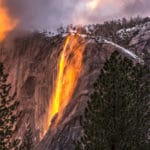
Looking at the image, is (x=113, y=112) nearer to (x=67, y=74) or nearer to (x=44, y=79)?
(x=67, y=74)

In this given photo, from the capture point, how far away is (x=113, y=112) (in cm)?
3581

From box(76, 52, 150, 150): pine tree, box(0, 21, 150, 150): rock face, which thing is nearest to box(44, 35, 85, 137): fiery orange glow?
box(0, 21, 150, 150): rock face

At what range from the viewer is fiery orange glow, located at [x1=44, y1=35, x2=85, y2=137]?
8856 cm

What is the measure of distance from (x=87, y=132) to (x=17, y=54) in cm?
7439

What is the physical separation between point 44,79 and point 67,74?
1026 cm

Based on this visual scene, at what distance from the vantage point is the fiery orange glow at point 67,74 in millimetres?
88562

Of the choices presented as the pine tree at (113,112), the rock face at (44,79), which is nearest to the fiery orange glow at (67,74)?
the rock face at (44,79)

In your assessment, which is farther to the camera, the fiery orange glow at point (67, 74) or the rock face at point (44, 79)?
the fiery orange glow at point (67, 74)

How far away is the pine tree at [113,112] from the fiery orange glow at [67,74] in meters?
48.0

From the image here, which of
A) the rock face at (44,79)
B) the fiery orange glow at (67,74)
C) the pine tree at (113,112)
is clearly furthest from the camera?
the fiery orange glow at (67,74)

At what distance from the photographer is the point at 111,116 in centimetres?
3581

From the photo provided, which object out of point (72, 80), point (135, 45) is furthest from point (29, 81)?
point (135, 45)

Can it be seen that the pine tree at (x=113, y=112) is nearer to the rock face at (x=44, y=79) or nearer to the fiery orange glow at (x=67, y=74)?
the rock face at (x=44, y=79)

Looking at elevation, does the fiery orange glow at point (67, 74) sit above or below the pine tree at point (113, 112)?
above
